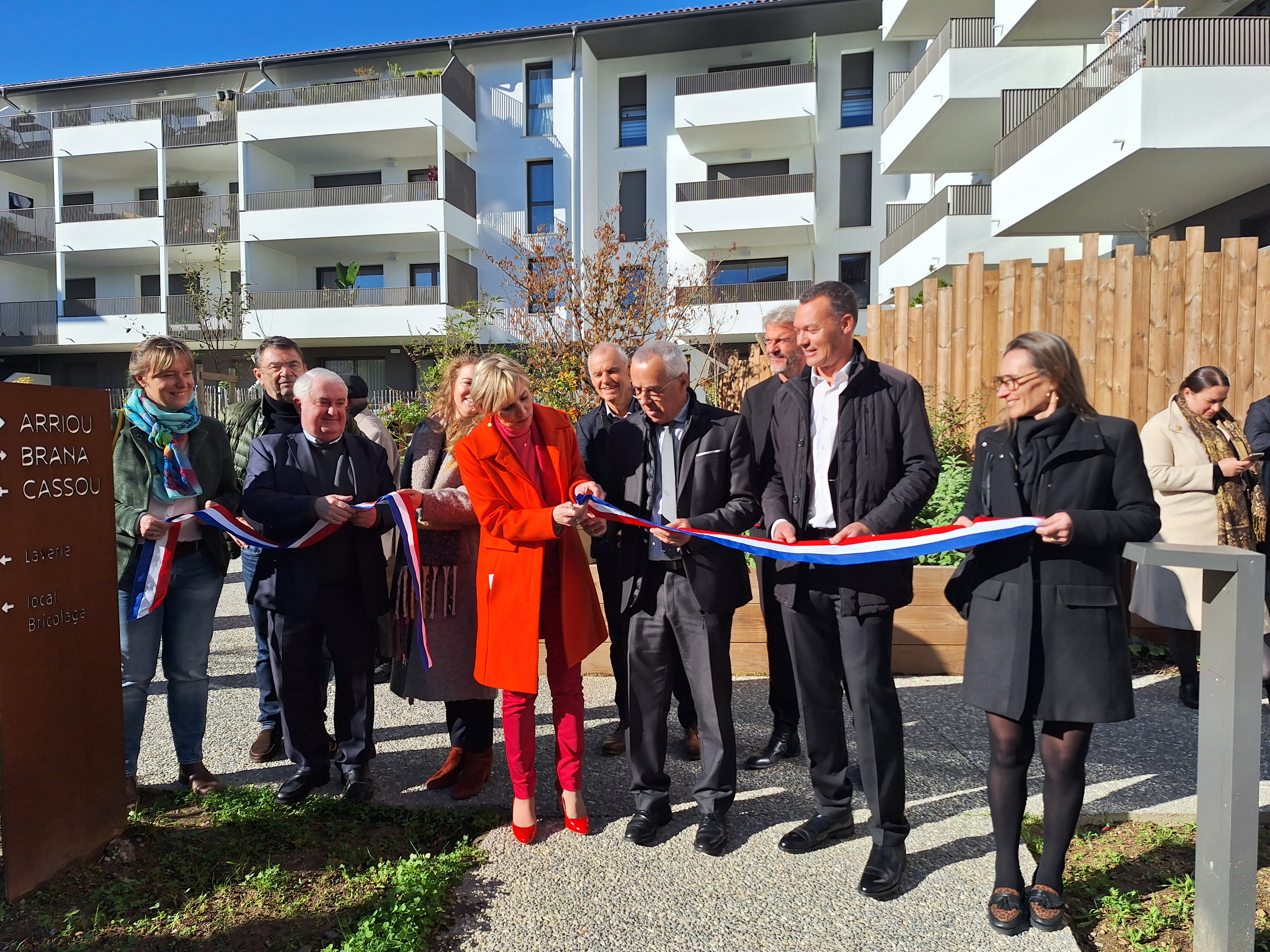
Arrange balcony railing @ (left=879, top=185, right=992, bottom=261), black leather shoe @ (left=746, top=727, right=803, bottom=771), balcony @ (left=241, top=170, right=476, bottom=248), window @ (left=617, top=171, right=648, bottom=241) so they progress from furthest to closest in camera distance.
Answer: window @ (left=617, top=171, right=648, bottom=241)
balcony @ (left=241, top=170, right=476, bottom=248)
balcony railing @ (left=879, top=185, right=992, bottom=261)
black leather shoe @ (left=746, top=727, right=803, bottom=771)

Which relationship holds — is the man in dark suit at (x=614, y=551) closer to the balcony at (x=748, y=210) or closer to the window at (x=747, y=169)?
the balcony at (x=748, y=210)

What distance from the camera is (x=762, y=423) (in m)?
4.55

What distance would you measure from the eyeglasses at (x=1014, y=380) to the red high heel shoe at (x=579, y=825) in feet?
8.07

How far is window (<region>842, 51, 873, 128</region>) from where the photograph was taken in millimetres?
27828

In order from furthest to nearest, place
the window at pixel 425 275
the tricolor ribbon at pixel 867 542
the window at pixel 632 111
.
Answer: the window at pixel 632 111 < the window at pixel 425 275 < the tricolor ribbon at pixel 867 542

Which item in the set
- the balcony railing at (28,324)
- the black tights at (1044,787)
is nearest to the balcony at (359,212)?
the balcony railing at (28,324)

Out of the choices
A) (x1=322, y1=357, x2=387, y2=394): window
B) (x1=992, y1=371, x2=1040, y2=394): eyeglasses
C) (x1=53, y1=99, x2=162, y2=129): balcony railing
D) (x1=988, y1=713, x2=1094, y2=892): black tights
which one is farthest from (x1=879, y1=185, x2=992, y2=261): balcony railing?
(x1=53, y1=99, x2=162, y2=129): balcony railing

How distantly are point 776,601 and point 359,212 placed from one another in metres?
26.6

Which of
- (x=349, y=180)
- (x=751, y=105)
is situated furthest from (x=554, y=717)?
(x=349, y=180)

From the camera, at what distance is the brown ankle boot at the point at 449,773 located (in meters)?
4.22

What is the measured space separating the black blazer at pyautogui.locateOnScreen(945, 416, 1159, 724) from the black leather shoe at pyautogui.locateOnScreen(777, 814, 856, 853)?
0.92 metres

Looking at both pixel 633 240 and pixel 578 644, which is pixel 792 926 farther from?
pixel 633 240

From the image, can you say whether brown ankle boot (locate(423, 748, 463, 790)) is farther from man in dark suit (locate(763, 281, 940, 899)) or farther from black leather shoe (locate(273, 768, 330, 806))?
man in dark suit (locate(763, 281, 940, 899))

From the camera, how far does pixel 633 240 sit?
28.7m
